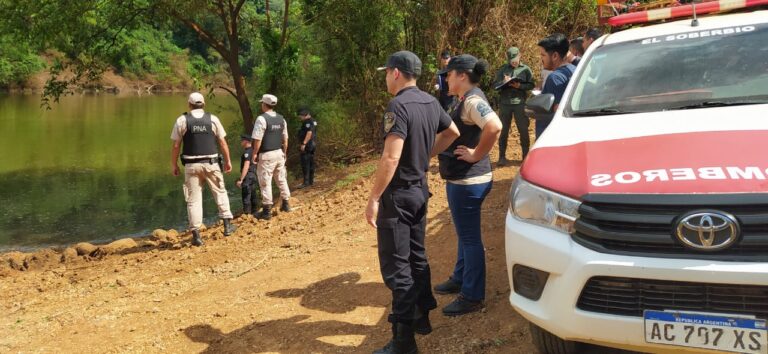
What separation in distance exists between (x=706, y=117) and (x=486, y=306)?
1997 millimetres

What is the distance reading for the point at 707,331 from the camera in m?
2.60

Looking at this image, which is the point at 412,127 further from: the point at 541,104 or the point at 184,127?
the point at 184,127

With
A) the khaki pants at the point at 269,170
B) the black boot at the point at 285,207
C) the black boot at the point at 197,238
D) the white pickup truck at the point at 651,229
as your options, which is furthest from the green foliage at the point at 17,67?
the white pickup truck at the point at 651,229

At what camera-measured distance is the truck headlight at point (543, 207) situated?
9.55ft

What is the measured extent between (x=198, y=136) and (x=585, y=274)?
6.81 m

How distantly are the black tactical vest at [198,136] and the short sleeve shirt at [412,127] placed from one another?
529 cm

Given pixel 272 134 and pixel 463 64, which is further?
pixel 272 134

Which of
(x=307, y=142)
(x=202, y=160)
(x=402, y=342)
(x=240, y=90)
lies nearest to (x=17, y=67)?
(x=240, y=90)

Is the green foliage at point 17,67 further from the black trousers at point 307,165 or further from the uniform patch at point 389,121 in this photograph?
the uniform patch at point 389,121

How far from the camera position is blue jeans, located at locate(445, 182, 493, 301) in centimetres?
428

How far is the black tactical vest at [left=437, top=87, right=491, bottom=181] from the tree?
10365mm

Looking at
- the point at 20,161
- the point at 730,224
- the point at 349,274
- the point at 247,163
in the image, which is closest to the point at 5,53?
the point at 20,161

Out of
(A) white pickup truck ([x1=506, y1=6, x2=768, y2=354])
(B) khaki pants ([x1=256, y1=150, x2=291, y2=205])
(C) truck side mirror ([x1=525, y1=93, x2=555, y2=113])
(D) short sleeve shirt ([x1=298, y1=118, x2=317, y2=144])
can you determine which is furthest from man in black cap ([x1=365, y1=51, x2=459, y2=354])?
(D) short sleeve shirt ([x1=298, y1=118, x2=317, y2=144])

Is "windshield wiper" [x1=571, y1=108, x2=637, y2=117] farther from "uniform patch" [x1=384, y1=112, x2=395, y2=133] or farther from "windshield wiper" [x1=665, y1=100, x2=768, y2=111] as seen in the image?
"uniform patch" [x1=384, y1=112, x2=395, y2=133]
